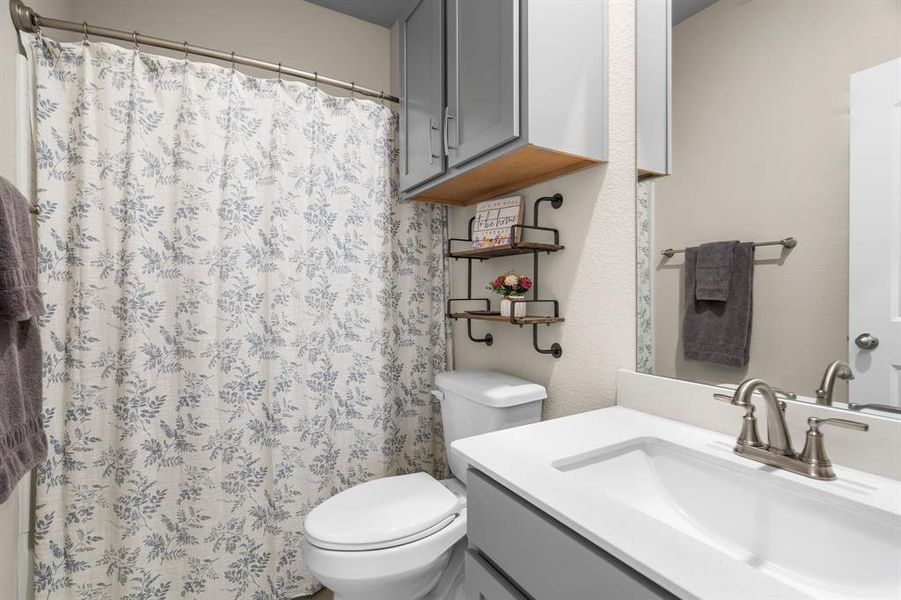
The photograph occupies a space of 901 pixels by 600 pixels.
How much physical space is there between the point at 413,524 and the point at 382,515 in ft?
0.35

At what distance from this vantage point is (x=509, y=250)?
4.62ft

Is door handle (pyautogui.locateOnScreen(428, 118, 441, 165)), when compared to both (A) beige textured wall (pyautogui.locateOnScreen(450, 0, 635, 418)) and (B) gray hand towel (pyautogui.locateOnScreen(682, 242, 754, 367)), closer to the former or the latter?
(A) beige textured wall (pyautogui.locateOnScreen(450, 0, 635, 418))

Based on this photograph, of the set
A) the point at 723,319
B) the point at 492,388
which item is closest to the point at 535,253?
the point at 492,388

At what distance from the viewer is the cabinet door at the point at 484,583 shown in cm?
67

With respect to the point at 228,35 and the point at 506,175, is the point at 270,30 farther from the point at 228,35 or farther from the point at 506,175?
the point at 506,175

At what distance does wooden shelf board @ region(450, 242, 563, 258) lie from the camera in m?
1.28

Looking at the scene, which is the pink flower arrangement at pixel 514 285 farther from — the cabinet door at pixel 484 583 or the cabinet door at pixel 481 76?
the cabinet door at pixel 484 583

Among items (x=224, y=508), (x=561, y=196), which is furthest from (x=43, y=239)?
(x=561, y=196)

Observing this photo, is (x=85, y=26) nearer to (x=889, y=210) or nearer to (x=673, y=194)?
(x=673, y=194)

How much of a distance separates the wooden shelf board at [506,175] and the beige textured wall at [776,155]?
0.93ft

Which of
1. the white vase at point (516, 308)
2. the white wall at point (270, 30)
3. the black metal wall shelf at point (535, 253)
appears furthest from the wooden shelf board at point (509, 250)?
the white wall at point (270, 30)

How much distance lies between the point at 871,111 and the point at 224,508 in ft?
6.61

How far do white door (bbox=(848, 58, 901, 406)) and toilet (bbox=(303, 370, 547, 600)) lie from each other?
77 cm

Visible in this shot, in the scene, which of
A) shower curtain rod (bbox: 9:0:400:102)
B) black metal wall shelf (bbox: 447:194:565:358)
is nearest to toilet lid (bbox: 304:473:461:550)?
black metal wall shelf (bbox: 447:194:565:358)
